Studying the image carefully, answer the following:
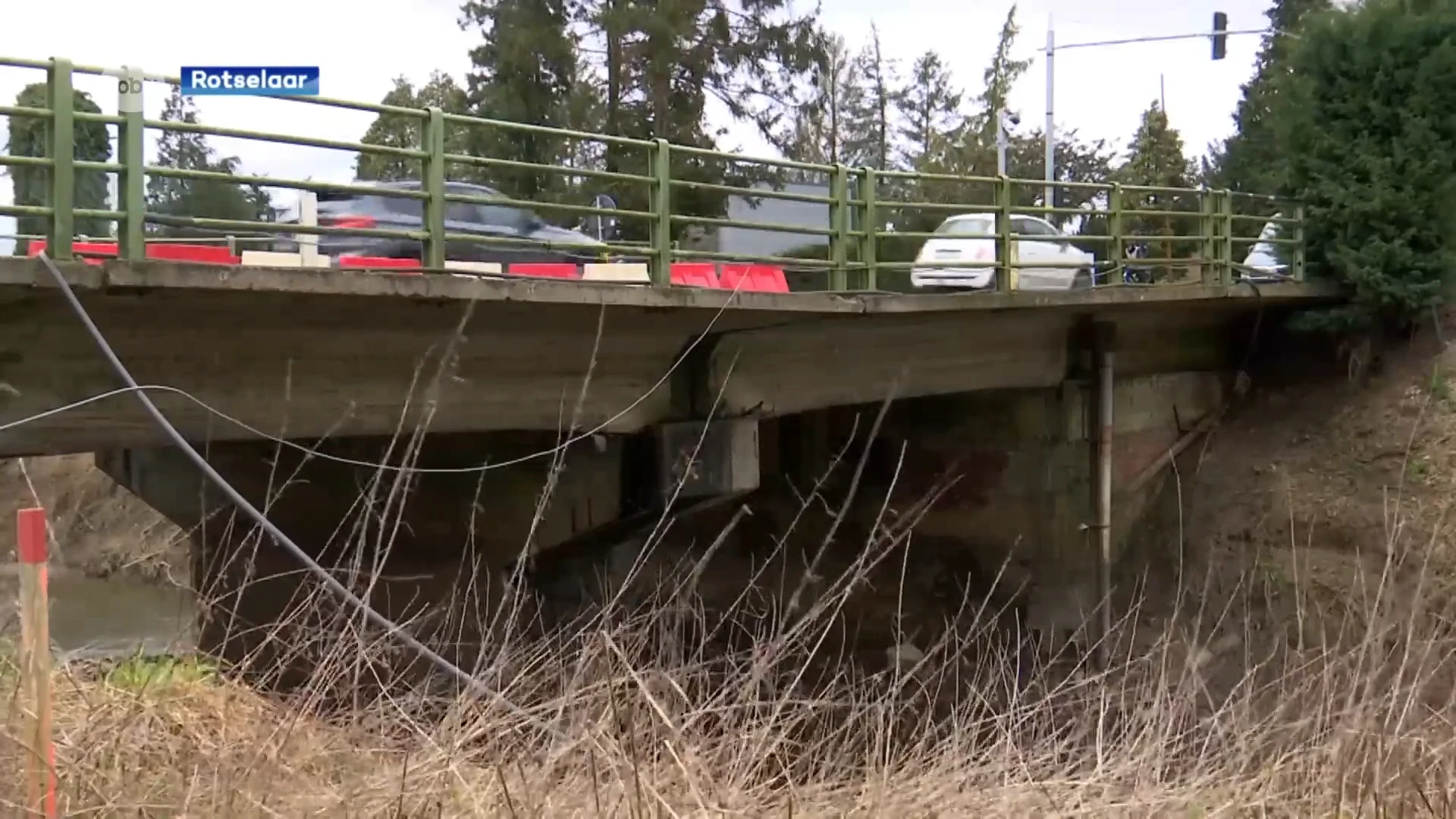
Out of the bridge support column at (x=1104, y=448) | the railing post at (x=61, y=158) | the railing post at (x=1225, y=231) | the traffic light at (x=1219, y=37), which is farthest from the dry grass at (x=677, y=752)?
the traffic light at (x=1219, y=37)

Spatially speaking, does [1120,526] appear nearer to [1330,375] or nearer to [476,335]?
[1330,375]

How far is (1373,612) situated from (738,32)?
894 inches

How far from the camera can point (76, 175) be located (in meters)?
6.07

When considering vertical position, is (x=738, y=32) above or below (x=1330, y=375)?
above

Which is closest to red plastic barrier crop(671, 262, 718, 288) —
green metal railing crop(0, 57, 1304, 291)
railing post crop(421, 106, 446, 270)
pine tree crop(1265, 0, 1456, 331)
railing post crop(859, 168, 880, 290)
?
green metal railing crop(0, 57, 1304, 291)

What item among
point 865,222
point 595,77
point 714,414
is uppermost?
point 595,77

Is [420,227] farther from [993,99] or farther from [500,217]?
[993,99]

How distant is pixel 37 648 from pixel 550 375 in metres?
5.24

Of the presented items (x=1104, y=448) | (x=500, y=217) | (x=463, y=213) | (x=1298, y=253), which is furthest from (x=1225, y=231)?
(x=463, y=213)

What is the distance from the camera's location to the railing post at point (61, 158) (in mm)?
5543

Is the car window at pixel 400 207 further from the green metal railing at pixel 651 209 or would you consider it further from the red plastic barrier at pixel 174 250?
the red plastic barrier at pixel 174 250

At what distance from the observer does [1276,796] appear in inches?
177

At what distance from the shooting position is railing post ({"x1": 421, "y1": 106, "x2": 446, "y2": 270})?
6867mm

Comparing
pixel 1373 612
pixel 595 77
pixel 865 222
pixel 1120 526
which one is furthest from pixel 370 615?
pixel 595 77
